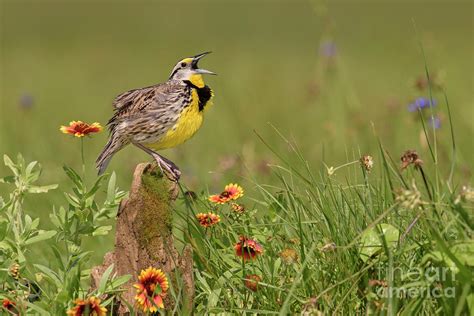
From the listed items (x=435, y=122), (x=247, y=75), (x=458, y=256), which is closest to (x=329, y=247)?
(x=458, y=256)

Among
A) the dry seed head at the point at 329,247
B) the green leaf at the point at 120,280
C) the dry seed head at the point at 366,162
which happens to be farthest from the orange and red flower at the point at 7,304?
the dry seed head at the point at 366,162

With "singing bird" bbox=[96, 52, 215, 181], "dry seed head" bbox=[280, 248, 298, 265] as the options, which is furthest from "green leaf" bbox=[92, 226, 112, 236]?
"singing bird" bbox=[96, 52, 215, 181]

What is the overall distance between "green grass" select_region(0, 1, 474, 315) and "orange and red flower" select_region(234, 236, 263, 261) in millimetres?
45

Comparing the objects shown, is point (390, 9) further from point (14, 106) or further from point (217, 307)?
point (217, 307)

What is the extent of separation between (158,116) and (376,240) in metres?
1.95

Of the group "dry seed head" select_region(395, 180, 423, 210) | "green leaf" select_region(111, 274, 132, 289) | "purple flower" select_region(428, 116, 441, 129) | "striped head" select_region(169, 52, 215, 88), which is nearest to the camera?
"dry seed head" select_region(395, 180, 423, 210)

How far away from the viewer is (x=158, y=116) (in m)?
5.36

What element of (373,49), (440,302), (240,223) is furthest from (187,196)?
(373,49)

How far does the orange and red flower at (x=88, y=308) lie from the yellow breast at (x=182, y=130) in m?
1.81

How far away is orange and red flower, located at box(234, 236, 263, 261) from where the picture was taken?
12.9ft

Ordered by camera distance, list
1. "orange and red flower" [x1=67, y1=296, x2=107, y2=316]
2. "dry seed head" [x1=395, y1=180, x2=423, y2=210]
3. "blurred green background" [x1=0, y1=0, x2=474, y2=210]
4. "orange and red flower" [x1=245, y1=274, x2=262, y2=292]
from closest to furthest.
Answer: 1. "dry seed head" [x1=395, y1=180, x2=423, y2=210]
2. "orange and red flower" [x1=67, y1=296, x2=107, y2=316]
3. "orange and red flower" [x1=245, y1=274, x2=262, y2=292]
4. "blurred green background" [x1=0, y1=0, x2=474, y2=210]

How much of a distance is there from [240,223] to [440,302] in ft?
3.37

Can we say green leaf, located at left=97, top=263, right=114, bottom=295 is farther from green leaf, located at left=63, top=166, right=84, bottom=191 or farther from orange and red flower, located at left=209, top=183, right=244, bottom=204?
orange and red flower, located at left=209, top=183, right=244, bottom=204

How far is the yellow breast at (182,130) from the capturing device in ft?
17.6
